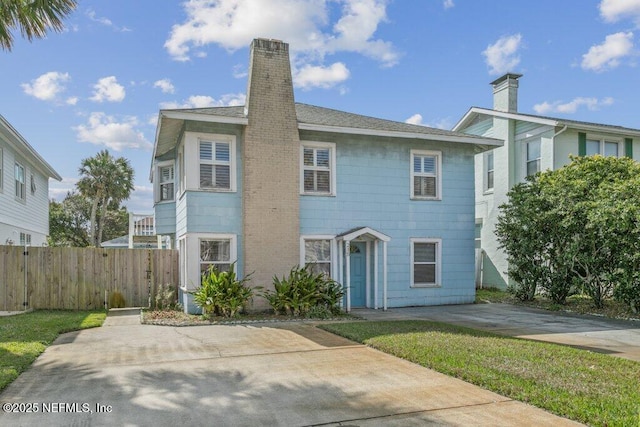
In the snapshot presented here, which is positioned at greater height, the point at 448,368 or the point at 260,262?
the point at 260,262

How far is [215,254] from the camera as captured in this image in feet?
42.6

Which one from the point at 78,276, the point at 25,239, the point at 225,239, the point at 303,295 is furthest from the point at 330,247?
the point at 25,239

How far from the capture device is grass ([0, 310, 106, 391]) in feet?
21.8

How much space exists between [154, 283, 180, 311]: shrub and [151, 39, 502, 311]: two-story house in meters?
0.90

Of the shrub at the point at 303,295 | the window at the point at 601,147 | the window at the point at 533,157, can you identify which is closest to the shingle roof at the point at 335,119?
the shrub at the point at 303,295

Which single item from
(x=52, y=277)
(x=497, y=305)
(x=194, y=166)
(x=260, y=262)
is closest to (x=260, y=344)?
(x=260, y=262)

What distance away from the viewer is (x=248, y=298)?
12.4 metres

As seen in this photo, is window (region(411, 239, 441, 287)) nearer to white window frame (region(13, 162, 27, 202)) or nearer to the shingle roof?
the shingle roof

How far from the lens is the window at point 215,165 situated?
12898 millimetres

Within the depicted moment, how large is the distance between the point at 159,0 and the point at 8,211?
32.1 ft

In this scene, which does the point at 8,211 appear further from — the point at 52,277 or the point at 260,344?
the point at 260,344

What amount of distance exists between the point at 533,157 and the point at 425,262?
22.9 ft

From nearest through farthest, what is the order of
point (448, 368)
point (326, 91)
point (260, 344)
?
1. point (448, 368)
2. point (260, 344)
3. point (326, 91)

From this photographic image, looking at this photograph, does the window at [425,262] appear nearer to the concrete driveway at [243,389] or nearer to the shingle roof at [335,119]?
the shingle roof at [335,119]
